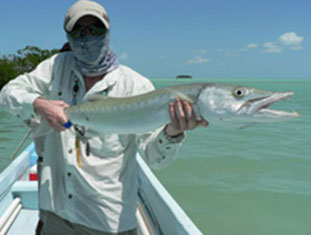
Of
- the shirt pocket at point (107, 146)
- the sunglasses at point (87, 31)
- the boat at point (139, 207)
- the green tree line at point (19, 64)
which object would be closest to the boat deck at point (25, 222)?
the boat at point (139, 207)

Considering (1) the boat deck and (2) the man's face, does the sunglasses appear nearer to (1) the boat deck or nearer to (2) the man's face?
(2) the man's face

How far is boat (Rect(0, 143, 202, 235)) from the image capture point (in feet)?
11.1

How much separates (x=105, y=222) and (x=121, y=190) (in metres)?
0.25

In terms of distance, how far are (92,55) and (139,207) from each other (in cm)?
284

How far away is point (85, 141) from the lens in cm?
229

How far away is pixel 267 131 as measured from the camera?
17.3m

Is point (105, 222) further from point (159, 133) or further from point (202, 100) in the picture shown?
point (202, 100)

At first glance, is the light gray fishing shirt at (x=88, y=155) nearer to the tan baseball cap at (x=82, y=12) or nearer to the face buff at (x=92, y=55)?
the face buff at (x=92, y=55)

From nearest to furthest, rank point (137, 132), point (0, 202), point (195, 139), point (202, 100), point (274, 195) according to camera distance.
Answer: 1. point (202, 100)
2. point (137, 132)
3. point (0, 202)
4. point (274, 195)
5. point (195, 139)

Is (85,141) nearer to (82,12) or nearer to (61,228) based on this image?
(61,228)

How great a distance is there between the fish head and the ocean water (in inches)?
200

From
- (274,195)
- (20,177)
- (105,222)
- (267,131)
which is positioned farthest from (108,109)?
(267,131)

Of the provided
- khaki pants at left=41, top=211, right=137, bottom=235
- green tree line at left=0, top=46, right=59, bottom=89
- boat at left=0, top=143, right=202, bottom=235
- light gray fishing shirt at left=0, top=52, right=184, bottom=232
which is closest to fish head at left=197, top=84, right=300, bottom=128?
light gray fishing shirt at left=0, top=52, right=184, bottom=232

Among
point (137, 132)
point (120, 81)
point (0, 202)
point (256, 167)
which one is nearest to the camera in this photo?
point (137, 132)
